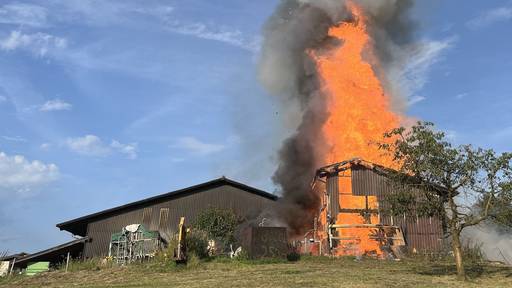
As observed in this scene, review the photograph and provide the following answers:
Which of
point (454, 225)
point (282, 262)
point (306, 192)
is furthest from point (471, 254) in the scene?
point (306, 192)

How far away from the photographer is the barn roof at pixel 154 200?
39.9 m

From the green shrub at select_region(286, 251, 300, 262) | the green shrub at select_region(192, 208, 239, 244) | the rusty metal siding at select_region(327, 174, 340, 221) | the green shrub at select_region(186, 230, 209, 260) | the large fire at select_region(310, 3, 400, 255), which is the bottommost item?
the green shrub at select_region(286, 251, 300, 262)

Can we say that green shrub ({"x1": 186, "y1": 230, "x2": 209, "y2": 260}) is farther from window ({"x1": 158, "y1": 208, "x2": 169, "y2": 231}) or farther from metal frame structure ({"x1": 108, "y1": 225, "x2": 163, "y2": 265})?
window ({"x1": 158, "y1": 208, "x2": 169, "y2": 231})

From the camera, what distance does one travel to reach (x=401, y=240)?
32000 mm

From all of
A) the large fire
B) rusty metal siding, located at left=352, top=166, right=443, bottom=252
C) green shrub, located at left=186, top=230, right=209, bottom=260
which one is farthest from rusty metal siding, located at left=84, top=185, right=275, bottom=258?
green shrub, located at left=186, top=230, right=209, bottom=260

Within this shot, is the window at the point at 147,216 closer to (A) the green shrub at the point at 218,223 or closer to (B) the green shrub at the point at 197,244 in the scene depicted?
(A) the green shrub at the point at 218,223

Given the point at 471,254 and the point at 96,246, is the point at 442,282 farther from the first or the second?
the point at 96,246

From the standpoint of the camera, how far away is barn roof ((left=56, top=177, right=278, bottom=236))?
131 ft

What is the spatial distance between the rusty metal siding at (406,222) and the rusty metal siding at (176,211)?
1033 centimetres

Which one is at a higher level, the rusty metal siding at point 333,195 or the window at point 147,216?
the rusty metal siding at point 333,195

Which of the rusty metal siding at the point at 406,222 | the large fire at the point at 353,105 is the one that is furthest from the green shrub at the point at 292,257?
the rusty metal siding at the point at 406,222

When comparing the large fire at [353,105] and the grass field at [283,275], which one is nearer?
the grass field at [283,275]

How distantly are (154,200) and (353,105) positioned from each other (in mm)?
20456

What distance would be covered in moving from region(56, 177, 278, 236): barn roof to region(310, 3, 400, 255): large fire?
356 inches
